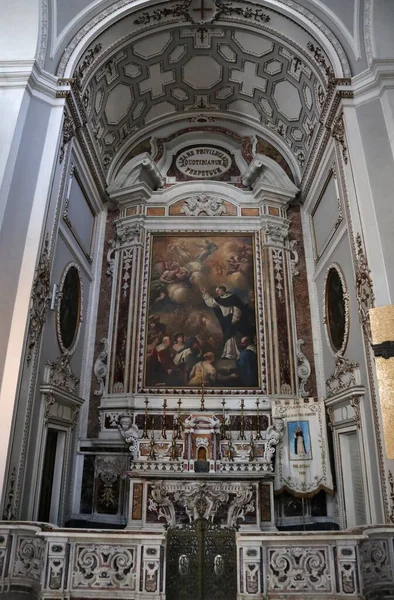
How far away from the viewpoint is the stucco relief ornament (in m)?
12.4

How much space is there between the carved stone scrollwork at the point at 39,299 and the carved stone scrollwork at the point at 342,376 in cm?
517

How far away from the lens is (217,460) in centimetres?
945

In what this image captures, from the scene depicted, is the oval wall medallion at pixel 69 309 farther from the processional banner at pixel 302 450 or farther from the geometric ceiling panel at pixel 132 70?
the geometric ceiling panel at pixel 132 70

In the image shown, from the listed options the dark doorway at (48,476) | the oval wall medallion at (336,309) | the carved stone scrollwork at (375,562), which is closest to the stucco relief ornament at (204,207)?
the oval wall medallion at (336,309)

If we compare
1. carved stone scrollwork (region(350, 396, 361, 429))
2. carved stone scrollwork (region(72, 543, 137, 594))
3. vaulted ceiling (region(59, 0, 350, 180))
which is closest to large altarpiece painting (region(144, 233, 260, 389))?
carved stone scrollwork (region(350, 396, 361, 429))

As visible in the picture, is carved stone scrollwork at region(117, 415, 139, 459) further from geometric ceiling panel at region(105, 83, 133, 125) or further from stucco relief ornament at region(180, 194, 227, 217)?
geometric ceiling panel at region(105, 83, 133, 125)

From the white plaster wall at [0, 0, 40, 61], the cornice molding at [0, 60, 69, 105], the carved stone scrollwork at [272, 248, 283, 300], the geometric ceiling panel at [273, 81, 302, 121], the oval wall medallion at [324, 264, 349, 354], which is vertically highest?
the geometric ceiling panel at [273, 81, 302, 121]

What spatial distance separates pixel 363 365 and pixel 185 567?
4277mm

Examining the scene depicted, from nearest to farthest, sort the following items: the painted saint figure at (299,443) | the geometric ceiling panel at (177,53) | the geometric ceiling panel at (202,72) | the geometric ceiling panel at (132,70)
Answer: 1. the painted saint figure at (299,443)
2. the geometric ceiling panel at (132,70)
3. the geometric ceiling panel at (177,53)
4. the geometric ceiling panel at (202,72)

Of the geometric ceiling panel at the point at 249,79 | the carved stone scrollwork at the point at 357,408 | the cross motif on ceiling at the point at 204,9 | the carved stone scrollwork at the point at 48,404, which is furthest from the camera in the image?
the geometric ceiling panel at the point at 249,79

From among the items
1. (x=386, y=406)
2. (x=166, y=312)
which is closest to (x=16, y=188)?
(x=166, y=312)

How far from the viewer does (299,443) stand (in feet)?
31.6

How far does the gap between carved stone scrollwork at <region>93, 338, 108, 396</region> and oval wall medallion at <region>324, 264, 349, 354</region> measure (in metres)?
4.89

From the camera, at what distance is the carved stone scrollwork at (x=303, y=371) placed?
1076cm
